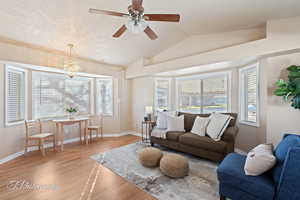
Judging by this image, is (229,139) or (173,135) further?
(173,135)

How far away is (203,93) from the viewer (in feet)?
14.8

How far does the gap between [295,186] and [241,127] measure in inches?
96.3

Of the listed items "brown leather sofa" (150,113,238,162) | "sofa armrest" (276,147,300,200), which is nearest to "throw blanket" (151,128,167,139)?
"brown leather sofa" (150,113,238,162)

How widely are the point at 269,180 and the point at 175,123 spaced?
7.57 ft

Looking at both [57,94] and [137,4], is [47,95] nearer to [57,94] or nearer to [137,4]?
[57,94]

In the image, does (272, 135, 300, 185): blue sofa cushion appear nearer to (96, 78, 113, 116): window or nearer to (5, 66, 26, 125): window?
(96, 78, 113, 116): window

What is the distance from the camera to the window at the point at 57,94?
397 centimetres

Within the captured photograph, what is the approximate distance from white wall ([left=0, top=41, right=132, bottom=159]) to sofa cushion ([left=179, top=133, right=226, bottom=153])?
9.05 feet

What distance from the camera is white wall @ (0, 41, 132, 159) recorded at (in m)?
3.05

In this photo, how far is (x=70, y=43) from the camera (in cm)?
341

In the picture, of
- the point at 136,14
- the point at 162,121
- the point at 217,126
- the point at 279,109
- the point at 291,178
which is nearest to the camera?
the point at 291,178

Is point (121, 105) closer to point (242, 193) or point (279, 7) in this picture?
point (242, 193)

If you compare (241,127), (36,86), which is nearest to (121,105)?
(36,86)

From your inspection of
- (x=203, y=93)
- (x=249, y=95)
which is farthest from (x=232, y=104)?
(x=203, y=93)
